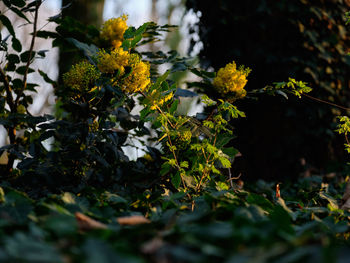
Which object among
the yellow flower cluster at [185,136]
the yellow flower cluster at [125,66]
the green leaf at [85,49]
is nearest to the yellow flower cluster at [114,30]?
the green leaf at [85,49]

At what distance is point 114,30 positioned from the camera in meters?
1.74

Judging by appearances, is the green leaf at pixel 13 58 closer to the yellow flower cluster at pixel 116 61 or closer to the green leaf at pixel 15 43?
A: the green leaf at pixel 15 43

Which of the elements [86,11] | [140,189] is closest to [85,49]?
[140,189]

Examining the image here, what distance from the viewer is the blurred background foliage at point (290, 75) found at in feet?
10.3

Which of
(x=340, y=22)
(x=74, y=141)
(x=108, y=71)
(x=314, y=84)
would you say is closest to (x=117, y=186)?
(x=74, y=141)

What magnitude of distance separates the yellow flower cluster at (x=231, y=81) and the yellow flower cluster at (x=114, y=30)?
603 mm

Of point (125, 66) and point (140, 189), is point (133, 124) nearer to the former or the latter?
point (140, 189)

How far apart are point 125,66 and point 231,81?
1.66ft

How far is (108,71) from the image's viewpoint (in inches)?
52.9

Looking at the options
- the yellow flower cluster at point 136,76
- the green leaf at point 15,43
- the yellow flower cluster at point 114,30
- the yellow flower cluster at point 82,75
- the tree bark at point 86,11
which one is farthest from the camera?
the tree bark at point 86,11

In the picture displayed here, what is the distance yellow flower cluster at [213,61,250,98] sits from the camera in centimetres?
150

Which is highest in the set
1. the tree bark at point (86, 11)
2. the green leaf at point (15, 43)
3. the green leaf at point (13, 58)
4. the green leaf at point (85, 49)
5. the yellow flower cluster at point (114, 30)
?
the tree bark at point (86, 11)

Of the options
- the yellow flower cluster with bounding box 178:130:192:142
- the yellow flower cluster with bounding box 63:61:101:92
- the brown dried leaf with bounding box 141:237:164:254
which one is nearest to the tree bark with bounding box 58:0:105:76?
the yellow flower cluster with bounding box 63:61:101:92

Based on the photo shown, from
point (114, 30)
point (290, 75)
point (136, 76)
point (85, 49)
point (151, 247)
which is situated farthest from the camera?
point (290, 75)
